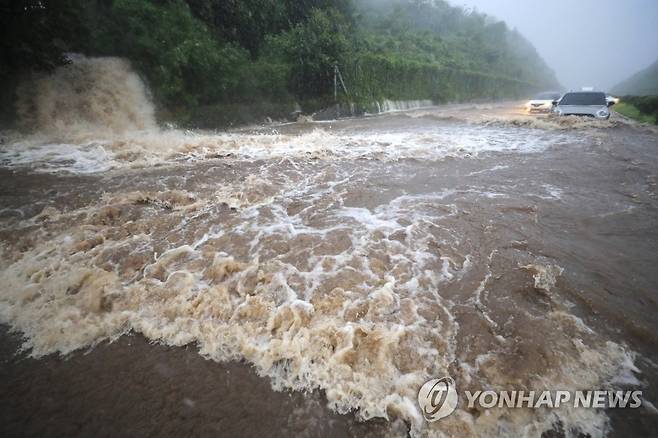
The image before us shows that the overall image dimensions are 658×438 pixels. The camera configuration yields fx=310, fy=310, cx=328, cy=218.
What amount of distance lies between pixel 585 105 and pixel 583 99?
0.35m

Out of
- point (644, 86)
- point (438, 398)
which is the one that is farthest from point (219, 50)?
point (644, 86)

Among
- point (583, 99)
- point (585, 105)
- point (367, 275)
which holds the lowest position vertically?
point (367, 275)

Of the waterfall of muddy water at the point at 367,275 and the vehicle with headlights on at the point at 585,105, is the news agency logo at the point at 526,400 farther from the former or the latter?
the vehicle with headlights on at the point at 585,105

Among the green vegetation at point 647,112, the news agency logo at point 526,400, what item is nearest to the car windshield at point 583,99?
the green vegetation at point 647,112

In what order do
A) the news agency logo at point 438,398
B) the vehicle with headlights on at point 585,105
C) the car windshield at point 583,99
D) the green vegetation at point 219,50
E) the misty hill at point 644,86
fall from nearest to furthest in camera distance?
the news agency logo at point 438,398 < the green vegetation at point 219,50 < the vehicle with headlights on at point 585,105 < the car windshield at point 583,99 < the misty hill at point 644,86

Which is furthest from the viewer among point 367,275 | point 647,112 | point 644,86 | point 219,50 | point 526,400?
point 644,86

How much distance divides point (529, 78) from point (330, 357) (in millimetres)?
77587

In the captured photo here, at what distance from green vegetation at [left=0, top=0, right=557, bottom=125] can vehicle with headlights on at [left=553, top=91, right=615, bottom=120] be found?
11296 millimetres

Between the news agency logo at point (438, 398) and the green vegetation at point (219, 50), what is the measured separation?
14261 millimetres

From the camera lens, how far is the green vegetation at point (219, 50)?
35.5 ft

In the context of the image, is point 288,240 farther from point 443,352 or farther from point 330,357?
point 443,352

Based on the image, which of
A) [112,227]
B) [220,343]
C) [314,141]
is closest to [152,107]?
[314,141]

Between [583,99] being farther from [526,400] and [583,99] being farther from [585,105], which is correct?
[526,400]

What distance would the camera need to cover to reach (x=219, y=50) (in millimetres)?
15180
